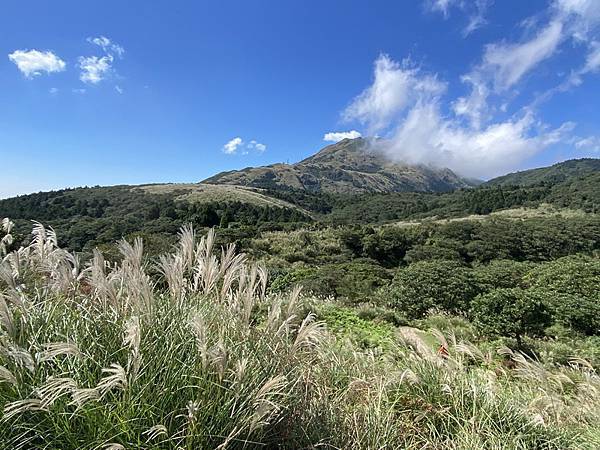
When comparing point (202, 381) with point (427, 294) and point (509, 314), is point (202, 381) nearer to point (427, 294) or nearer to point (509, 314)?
point (509, 314)

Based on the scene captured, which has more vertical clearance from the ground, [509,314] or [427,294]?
[509,314]

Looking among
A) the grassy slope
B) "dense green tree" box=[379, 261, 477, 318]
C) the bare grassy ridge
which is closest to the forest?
the bare grassy ridge

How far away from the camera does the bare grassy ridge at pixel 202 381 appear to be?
1788 millimetres

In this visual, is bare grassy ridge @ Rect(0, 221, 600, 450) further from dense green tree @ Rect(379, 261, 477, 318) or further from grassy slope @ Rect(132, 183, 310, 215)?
grassy slope @ Rect(132, 183, 310, 215)

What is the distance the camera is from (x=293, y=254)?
133 feet

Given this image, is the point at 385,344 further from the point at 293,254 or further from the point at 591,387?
the point at 293,254

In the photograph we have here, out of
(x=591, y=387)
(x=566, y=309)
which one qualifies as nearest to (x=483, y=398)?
(x=591, y=387)

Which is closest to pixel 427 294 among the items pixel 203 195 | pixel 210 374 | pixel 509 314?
pixel 509 314

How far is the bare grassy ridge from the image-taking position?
70.4 inches

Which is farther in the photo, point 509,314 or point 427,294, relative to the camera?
point 427,294

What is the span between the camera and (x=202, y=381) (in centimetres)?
194

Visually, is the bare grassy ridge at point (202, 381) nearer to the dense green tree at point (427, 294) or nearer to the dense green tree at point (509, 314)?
the dense green tree at point (509, 314)

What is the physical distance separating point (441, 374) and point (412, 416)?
0.43 m

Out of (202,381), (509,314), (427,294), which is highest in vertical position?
(202,381)
